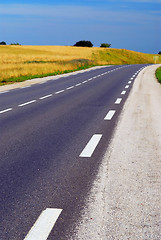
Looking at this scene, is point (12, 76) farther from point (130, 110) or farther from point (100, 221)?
point (100, 221)

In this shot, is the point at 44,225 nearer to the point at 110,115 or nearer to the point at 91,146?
the point at 91,146

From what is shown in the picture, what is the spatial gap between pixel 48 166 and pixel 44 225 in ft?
6.11

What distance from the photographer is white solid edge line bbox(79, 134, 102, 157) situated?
571cm

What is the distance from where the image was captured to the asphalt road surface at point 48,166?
11.0 ft

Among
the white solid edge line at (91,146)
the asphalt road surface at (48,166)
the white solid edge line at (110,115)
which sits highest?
the asphalt road surface at (48,166)

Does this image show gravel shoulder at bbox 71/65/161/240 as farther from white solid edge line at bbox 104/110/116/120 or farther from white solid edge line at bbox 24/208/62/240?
white solid edge line at bbox 104/110/116/120

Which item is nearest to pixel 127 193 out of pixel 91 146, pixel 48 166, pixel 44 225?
pixel 44 225

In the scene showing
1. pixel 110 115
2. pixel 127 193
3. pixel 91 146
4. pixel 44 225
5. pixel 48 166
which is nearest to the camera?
pixel 44 225

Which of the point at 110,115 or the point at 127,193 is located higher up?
Answer: the point at 127,193

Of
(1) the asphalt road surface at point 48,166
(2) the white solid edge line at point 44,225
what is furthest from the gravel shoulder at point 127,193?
(2) the white solid edge line at point 44,225

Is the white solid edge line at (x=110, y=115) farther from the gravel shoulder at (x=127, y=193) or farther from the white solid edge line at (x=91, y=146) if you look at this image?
the white solid edge line at (x=91, y=146)

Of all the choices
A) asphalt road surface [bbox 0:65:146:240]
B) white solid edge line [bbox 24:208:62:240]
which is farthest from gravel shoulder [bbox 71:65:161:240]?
white solid edge line [bbox 24:208:62:240]

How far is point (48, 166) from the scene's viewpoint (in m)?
5.10

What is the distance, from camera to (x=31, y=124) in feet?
27.8
